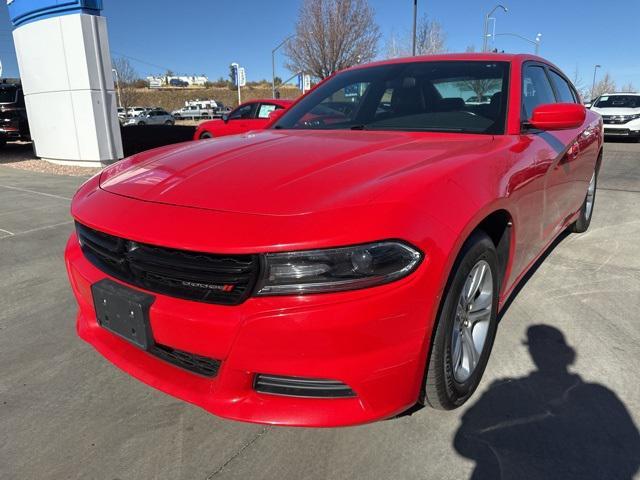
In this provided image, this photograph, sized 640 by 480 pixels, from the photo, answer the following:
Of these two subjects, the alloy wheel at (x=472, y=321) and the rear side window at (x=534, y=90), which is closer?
the alloy wheel at (x=472, y=321)

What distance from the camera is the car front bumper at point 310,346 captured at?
5.06 feet

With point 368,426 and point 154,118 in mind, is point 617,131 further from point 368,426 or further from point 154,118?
point 154,118

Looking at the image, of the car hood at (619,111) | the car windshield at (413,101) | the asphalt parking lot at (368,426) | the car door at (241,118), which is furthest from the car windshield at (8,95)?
the car hood at (619,111)

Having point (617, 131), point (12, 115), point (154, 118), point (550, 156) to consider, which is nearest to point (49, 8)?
point (12, 115)

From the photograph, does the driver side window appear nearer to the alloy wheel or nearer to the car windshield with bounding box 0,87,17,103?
the car windshield with bounding box 0,87,17,103

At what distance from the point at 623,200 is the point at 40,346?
6.97 m

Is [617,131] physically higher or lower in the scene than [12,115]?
lower

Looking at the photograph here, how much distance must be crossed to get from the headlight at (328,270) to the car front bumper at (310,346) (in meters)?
0.03

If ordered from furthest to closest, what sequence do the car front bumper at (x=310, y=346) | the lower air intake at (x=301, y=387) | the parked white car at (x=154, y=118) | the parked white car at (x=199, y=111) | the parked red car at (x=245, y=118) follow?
the parked white car at (x=199, y=111), the parked white car at (x=154, y=118), the parked red car at (x=245, y=118), the lower air intake at (x=301, y=387), the car front bumper at (x=310, y=346)

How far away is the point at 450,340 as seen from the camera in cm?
187

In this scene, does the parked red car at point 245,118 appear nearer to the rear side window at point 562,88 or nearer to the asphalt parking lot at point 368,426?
the rear side window at point 562,88

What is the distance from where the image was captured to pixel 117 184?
7.27 ft

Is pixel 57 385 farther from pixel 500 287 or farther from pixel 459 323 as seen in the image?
pixel 500 287

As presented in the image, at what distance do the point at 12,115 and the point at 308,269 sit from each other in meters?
14.1
